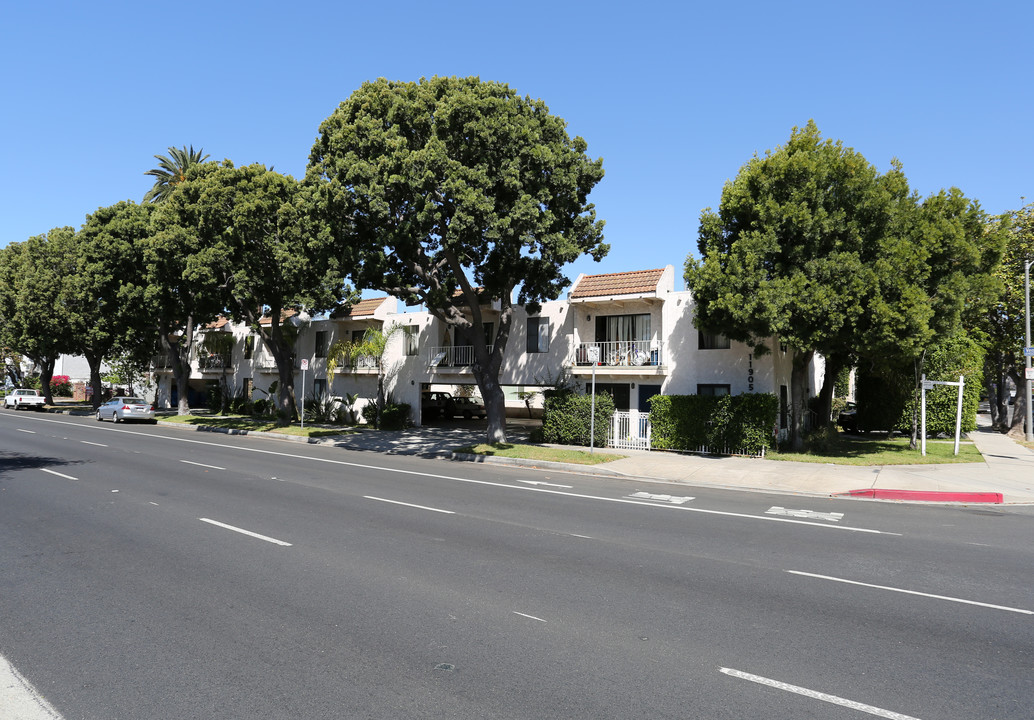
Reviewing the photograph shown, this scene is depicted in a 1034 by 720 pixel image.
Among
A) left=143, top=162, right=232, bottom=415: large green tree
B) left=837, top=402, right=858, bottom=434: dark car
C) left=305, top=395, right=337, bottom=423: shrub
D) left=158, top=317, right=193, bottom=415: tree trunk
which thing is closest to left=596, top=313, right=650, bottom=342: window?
left=837, top=402, right=858, bottom=434: dark car

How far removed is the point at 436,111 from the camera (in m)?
20.0

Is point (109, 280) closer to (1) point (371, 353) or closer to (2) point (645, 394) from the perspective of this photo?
(1) point (371, 353)

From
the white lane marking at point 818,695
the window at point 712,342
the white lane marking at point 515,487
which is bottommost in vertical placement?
the white lane marking at point 515,487

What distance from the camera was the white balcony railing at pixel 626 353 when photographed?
24453 millimetres

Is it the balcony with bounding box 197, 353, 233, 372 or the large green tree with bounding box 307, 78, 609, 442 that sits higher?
the large green tree with bounding box 307, 78, 609, 442

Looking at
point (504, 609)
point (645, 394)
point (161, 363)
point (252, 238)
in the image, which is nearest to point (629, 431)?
point (645, 394)

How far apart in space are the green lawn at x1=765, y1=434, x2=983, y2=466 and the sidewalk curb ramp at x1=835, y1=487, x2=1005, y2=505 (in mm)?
4710

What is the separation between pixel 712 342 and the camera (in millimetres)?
23656

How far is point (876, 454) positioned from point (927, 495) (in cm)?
746

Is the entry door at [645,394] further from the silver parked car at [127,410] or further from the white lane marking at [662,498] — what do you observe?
the silver parked car at [127,410]

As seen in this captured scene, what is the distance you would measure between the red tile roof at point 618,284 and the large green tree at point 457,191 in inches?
85.0

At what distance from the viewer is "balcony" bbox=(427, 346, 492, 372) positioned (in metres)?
29.5

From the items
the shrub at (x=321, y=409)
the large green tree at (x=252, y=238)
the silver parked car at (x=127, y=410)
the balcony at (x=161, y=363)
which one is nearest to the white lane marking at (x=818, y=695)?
the large green tree at (x=252, y=238)

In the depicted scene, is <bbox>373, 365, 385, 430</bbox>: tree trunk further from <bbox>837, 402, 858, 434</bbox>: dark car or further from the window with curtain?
<bbox>837, 402, 858, 434</bbox>: dark car
